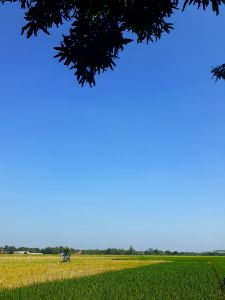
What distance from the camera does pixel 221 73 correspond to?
1261 cm

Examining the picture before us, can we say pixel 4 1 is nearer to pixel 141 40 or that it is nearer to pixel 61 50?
pixel 61 50

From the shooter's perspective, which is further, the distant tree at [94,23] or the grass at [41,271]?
the grass at [41,271]

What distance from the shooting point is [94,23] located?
743cm

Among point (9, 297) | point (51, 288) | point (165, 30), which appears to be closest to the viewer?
point (165, 30)

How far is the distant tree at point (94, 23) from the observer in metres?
7.20

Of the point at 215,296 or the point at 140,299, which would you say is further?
the point at 215,296

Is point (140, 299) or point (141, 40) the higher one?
point (141, 40)

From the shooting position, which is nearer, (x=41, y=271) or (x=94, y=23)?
(x=94, y=23)

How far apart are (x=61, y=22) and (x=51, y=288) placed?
1372 centimetres

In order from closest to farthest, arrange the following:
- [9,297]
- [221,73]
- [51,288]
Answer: [221,73] < [9,297] < [51,288]

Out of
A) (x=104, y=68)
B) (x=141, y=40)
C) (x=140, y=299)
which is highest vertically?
(x=141, y=40)

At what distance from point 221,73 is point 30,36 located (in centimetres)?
675

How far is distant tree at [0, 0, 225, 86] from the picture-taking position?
720 centimetres

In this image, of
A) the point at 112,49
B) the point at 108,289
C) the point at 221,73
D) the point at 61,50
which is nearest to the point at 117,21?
the point at 112,49
